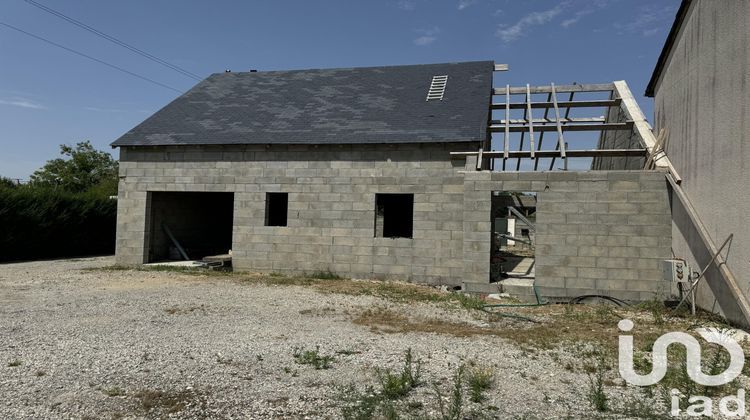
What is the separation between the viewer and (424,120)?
13828mm

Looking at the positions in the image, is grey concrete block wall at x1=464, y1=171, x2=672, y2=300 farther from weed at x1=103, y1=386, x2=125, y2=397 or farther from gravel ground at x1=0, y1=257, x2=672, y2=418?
weed at x1=103, y1=386, x2=125, y2=397

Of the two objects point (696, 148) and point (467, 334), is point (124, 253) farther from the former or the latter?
point (696, 148)

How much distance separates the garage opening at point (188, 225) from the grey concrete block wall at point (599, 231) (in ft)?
35.5

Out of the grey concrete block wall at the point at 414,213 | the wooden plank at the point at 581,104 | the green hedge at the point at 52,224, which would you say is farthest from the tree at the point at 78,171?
the wooden plank at the point at 581,104

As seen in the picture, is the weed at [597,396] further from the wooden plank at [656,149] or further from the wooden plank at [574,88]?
the wooden plank at [574,88]

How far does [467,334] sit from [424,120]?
7929mm

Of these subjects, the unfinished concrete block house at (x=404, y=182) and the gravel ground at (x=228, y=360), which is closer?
the gravel ground at (x=228, y=360)

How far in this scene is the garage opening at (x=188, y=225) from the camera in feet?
51.5

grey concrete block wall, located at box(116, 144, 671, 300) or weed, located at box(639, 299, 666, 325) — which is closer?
weed, located at box(639, 299, 666, 325)

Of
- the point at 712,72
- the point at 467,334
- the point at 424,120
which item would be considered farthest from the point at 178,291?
the point at 712,72

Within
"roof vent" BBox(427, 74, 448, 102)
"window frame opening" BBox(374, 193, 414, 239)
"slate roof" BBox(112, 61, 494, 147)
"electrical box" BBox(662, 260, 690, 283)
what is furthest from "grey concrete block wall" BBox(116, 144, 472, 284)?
"window frame opening" BBox(374, 193, 414, 239)

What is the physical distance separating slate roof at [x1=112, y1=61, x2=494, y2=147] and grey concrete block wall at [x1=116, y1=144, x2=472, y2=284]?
0.34 m

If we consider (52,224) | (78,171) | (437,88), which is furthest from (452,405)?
(78,171)

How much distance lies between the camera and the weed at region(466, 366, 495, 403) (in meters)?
4.62
